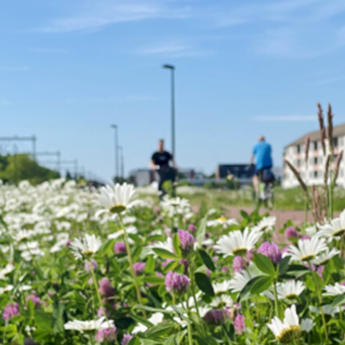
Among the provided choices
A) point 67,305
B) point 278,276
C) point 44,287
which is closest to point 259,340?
point 278,276

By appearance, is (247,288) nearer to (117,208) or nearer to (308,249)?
(308,249)

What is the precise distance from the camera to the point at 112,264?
231 cm

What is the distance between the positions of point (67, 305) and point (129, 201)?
0.92 meters

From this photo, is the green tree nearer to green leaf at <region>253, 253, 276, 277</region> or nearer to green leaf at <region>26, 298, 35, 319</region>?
green leaf at <region>26, 298, 35, 319</region>

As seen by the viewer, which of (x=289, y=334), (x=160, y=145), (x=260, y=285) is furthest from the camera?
(x=160, y=145)

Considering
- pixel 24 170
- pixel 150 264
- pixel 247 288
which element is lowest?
pixel 24 170

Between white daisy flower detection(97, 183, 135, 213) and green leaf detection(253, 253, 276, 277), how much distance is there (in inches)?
19.1

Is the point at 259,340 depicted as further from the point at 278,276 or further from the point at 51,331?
the point at 51,331

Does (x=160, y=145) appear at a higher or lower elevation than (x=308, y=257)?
higher

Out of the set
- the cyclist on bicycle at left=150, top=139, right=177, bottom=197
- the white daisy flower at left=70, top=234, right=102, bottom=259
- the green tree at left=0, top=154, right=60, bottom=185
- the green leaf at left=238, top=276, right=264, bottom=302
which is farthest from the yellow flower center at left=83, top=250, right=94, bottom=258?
the green tree at left=0, top=154, right=60, bottom=185

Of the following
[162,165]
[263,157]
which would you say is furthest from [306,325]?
[263,157]

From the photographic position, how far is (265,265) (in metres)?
1.35

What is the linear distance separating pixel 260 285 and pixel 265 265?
55 millimetres

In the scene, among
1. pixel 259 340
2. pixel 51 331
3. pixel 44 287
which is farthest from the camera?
pixel 44 287
